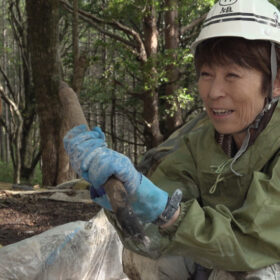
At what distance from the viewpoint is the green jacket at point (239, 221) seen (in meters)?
1.66

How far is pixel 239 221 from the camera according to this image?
67.8 inches

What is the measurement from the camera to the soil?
4.31m

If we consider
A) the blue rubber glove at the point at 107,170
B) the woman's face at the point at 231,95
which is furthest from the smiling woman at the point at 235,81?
the blue rubber glove at the point at 107,170

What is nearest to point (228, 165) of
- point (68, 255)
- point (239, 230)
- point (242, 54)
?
point (239, 230)

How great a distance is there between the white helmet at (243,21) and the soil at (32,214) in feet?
9.25

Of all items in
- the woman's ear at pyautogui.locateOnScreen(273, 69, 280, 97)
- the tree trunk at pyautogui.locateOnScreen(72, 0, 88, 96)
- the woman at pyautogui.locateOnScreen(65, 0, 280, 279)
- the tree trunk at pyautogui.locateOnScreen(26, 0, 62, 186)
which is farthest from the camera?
the tree trunk at pyautogui.locateOnScreen(26, 0, 62, 186)

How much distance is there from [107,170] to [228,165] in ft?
2.17

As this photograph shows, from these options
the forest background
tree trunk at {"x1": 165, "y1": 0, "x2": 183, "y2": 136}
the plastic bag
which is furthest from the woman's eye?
tree trunk at {"x1": 165, "y1": 0, "x2": 183, "y2": 136}

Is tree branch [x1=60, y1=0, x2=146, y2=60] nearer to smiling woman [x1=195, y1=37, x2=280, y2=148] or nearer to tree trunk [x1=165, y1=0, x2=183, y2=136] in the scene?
tree trunk [x1=165, y1=0, x2=183, y2=136]

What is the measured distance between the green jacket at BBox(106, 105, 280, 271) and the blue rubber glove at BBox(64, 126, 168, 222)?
0.40ft

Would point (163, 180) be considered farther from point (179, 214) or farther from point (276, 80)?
point (276, 80)

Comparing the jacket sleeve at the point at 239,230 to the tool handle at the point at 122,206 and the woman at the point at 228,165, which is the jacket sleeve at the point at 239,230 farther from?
the tool handle at the point at 122,206

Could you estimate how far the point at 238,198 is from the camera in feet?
6.32

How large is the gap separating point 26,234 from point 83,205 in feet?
3.94
